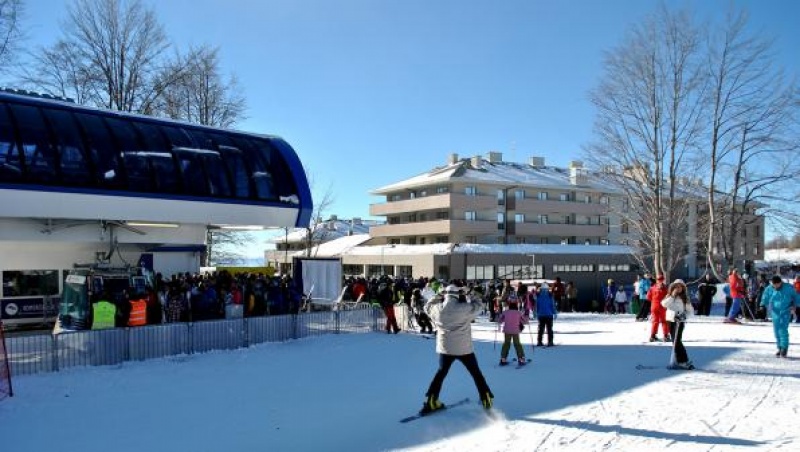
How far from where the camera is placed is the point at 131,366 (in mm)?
11852

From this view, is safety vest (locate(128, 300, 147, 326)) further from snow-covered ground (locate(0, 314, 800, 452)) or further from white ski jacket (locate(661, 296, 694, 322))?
white ski jacket (locate(661, 296, 694, 322))

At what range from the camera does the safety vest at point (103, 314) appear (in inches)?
499

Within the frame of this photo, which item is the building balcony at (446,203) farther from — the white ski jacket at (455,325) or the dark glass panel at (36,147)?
the white ski jacket at (455,325)

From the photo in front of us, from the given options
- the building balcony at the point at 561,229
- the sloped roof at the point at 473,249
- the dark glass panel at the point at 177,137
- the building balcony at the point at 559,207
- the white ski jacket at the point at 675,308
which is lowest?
the white ski jacket at the point at 675,308

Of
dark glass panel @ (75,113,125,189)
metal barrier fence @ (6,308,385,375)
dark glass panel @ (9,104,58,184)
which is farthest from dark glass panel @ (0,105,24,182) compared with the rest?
metal barrier fence @ (6,308,385,375)

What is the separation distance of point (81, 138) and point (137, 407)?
887 centimetres

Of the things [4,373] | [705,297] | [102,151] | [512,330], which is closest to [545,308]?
[512,330]

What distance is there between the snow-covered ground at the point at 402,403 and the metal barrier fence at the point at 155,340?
13.4 inches

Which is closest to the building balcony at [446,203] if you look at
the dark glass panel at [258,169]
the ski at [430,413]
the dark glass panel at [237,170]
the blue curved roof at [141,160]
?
the blue curved roof at [141,160]

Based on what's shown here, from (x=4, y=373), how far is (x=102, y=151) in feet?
22.8

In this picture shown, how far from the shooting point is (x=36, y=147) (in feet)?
46.7

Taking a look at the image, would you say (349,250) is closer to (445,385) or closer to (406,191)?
(406,191)

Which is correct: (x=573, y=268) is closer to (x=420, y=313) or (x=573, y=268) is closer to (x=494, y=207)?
(x=494, y=207)

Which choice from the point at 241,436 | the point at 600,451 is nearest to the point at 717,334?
the point at 600,451
